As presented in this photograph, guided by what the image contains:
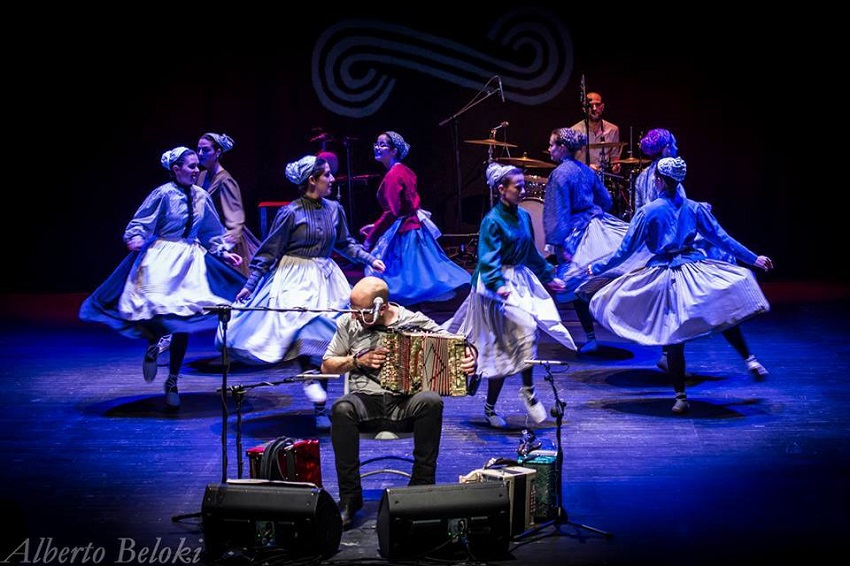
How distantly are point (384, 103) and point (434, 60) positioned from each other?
76 centimetres

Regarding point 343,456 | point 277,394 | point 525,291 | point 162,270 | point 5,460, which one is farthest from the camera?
point 277,394

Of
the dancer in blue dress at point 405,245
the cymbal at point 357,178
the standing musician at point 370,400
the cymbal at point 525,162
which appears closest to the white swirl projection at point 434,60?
the cymbal at point 357,178

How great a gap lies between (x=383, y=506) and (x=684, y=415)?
2962mm

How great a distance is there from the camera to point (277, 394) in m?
7.56

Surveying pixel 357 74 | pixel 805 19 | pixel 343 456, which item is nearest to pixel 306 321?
pixel 343 456

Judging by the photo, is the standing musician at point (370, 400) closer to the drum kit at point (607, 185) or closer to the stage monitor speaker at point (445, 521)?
the stage monitor speaker at point (445, 521)

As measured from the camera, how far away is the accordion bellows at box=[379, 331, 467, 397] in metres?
5.02

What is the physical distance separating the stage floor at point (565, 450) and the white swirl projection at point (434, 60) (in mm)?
4136

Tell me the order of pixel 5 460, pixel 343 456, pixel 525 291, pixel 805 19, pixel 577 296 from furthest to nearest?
1. pixel 805 19
2. pixel 577 296
3. pixel 525 291
4. pixel 5 460
5. pixel 343 456

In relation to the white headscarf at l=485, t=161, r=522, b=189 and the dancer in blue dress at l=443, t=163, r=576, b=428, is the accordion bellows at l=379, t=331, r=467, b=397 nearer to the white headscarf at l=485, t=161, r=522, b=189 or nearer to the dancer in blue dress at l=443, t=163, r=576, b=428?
the dancer in blue dress at l=443, t=163, r=576, b=428

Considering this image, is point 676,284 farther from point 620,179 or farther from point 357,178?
point 357,178

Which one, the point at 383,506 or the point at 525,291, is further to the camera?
the point at 525,291

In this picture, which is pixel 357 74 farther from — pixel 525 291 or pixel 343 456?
pixel 343 456

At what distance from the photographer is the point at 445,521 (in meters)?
4.35
